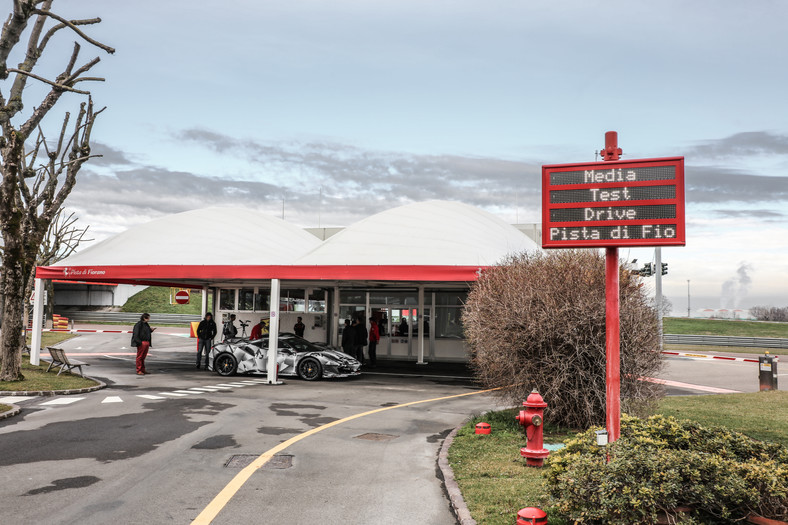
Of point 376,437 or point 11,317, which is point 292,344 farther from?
point 376,437

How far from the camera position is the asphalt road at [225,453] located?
6.06 meters

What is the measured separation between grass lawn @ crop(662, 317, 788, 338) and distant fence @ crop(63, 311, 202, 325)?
42.7 meters

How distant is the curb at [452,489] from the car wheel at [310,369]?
946cm

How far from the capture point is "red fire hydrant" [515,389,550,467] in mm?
7711

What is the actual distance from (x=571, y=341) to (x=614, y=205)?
359 centimetres

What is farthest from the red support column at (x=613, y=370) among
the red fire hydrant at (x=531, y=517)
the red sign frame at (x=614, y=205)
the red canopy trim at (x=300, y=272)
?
the red canopy trim at (x=300, y=272)

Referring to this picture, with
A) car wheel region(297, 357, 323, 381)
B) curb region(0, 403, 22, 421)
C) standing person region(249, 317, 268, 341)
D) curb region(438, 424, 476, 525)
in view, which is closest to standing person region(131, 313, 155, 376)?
standing person region(249, 317, 268, 341)

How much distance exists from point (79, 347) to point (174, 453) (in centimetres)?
2503

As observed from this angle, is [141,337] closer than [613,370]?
No

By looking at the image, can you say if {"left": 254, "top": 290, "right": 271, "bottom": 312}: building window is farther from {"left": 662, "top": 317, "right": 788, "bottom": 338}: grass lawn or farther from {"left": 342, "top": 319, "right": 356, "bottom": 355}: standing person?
{"left": 662, "top": 317, "right": 788, "bottom": 338}: grass lawn

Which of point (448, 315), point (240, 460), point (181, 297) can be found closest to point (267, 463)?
point (240, 460)

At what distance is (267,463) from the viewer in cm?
799

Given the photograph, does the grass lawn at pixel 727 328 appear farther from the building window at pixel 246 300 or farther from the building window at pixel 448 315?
the building window at pixel 246 300

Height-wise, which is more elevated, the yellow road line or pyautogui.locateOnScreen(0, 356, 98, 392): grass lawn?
the yellow road line
